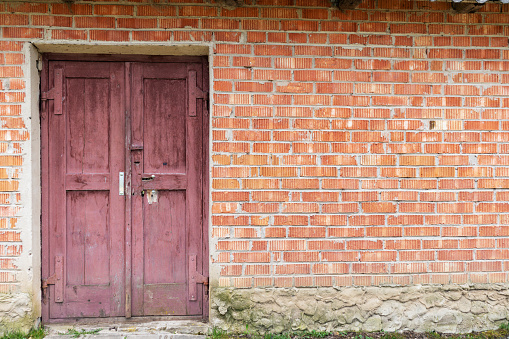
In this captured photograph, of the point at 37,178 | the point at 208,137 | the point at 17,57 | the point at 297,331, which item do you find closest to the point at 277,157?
the point at 208,137

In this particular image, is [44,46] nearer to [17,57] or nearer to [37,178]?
[17,57]

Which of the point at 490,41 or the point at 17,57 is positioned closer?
the point at 17,57

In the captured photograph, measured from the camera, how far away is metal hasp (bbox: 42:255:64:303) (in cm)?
306

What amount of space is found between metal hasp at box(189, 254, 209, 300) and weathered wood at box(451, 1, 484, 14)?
2.92 m

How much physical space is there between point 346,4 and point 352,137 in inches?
40.3

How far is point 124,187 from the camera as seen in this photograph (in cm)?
308

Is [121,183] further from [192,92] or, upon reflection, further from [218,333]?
[218,333]

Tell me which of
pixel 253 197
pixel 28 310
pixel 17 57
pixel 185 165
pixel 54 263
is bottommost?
pixel 28 310

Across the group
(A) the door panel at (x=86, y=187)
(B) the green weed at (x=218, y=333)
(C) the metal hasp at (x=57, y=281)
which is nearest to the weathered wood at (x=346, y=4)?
(A) the door panel at (x=86, y=187)

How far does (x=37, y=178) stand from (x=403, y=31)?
3.16 meters

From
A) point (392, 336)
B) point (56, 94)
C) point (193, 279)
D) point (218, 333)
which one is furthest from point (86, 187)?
point (392, 336)

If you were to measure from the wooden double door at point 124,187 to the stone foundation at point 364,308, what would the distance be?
38cm

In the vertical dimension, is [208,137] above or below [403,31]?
below

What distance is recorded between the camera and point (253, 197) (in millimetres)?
2938
